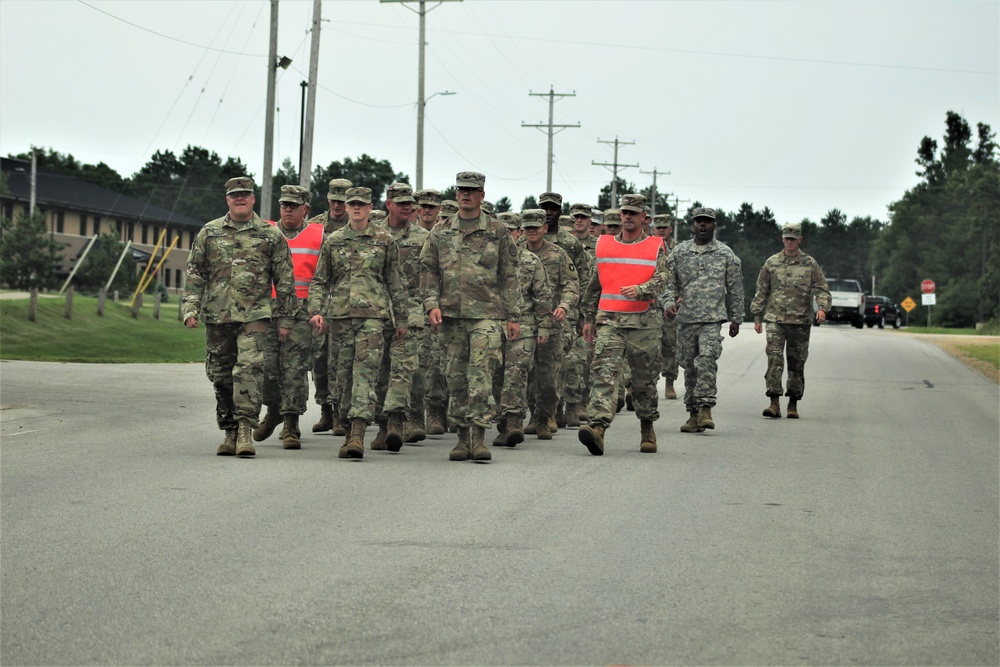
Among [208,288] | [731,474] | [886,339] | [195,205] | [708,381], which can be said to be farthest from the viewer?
[195,205]

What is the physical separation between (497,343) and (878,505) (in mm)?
3463

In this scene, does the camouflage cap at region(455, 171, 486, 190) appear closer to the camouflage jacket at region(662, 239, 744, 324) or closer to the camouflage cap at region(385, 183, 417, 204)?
the camouflage cap at region(385, 183, 417, 204)

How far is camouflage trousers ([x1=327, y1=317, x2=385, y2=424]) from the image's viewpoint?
38.8 ft

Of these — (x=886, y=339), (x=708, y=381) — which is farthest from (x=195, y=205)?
(x=708, y=381)

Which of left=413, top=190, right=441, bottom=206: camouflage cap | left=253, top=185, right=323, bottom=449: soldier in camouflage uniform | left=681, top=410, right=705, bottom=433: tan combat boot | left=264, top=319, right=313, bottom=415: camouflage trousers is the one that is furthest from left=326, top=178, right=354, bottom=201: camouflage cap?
left=681, top=410, right=705, bottom=433: tan combat boot

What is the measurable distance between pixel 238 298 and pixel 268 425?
1.72m

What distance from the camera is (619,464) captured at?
11.6 m

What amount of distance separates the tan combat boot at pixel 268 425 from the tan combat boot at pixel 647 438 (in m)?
3.24

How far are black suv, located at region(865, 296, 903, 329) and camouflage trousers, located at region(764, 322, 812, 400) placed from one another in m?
54.0

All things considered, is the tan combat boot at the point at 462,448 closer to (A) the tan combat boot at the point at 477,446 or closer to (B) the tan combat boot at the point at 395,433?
(A) the tan combat boot at the point at 477,446

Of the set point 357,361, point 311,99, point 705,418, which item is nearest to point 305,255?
point 357,361

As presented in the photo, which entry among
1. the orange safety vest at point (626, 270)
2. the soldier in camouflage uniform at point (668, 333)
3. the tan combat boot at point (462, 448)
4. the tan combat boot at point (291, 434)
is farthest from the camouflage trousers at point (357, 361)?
→ the soldier in camouflage uniform at point (668, 333)

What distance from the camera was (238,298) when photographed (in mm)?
11805

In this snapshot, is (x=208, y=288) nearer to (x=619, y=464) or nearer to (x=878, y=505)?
(x=619, y=464)
